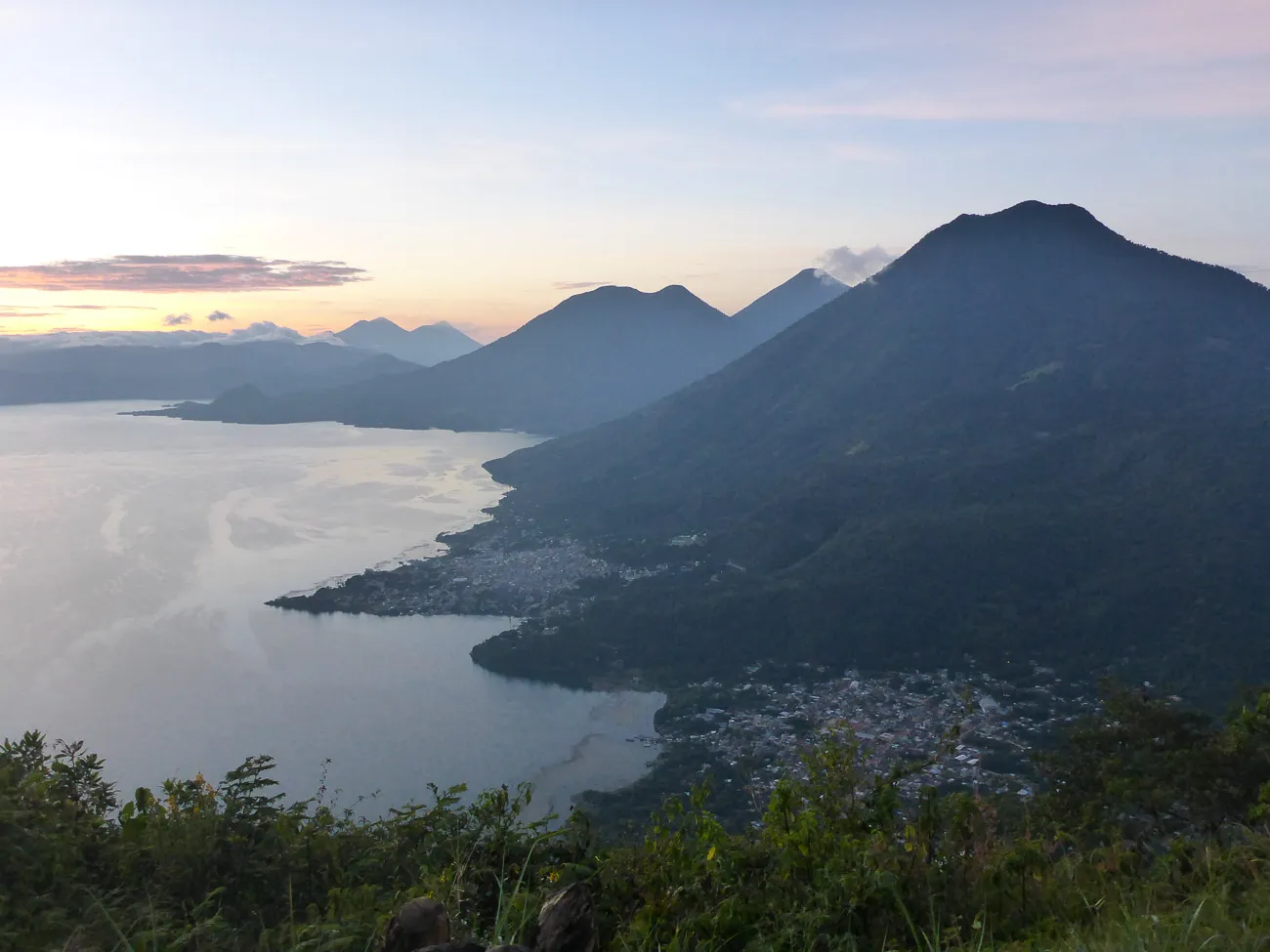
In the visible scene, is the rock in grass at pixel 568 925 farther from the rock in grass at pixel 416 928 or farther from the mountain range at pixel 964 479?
the mountain range at pixel 964 479

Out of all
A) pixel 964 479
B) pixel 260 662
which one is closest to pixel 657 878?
pixel 260 662

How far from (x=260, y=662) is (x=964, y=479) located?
42.3 meters

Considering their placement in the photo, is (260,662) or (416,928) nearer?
(416,928)

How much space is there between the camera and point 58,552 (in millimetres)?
47344

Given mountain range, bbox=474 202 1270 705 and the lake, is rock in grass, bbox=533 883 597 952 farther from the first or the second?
mountain range, bbox=474 202 1270 705

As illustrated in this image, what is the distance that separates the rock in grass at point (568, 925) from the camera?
2650 millimetres

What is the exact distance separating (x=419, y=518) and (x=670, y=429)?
2930 centimetres

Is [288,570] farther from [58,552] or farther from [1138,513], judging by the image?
[1138,513]

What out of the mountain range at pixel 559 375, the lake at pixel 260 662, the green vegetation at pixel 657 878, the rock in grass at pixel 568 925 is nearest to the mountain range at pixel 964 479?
the lake at pixel 260 662

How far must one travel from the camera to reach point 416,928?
2627mm

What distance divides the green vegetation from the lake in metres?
10.5

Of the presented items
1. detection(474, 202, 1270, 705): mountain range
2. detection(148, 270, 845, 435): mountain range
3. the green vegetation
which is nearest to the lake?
detection(474, 202, 1270, 705): mountain range

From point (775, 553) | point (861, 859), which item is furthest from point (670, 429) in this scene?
point (861, 859)

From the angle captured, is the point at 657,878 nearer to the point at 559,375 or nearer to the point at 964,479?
the point at 964,479
